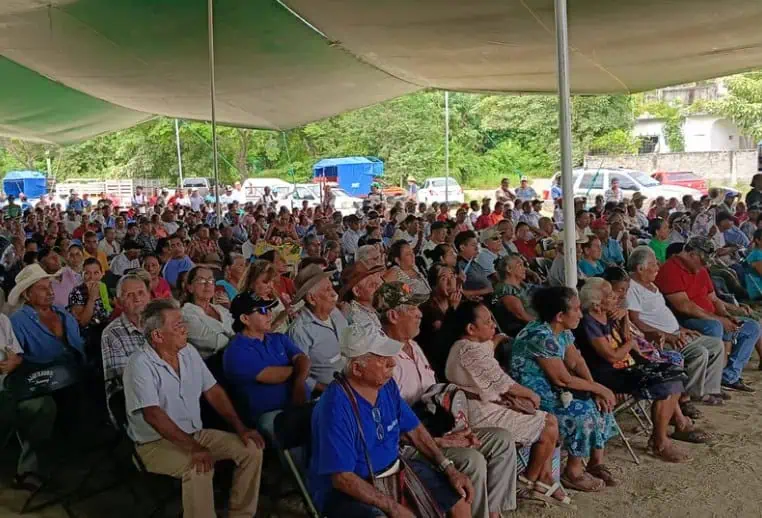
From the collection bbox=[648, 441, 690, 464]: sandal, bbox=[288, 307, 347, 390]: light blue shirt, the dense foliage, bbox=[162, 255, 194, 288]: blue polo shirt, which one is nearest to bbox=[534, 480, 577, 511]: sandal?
bbox=[648, 441, 690, 464]: sandal

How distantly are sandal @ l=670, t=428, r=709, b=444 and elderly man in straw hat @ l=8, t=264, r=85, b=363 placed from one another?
3325 millimetres

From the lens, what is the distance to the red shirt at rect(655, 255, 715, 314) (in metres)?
5.20

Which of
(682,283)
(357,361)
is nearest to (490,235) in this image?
(682,283)

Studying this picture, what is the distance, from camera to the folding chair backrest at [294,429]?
2.73 meters

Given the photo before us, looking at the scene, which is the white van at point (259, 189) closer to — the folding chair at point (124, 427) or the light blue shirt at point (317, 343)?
the light blue shirt at point (317, 343)

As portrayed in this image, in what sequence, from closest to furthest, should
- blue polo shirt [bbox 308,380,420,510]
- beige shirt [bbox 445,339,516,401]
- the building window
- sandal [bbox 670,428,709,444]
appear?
blue polo shirt [bbox 308,380,420,510], beige shirt [bbox 445,339,516,401], sandal [bbox 670,428,709,444], the building window

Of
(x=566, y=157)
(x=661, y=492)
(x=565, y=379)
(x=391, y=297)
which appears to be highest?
(x=566, y=157)

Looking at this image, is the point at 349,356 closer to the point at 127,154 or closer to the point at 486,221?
the point at 486,221

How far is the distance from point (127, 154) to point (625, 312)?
3888 centimetres

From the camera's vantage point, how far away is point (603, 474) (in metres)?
3.73

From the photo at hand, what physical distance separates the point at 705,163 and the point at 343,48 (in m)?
21.4

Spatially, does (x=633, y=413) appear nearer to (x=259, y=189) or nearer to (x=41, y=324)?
(x=41, y=324)

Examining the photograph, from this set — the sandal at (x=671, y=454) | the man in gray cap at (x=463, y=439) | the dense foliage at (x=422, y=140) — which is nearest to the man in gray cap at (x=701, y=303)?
the sandal at (x=671, y=454)

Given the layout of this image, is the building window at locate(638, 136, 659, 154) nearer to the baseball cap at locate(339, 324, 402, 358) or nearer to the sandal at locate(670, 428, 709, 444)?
the sandal at locate(670, 428, 709, 444)
